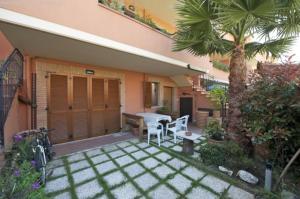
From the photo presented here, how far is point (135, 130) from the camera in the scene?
609cm

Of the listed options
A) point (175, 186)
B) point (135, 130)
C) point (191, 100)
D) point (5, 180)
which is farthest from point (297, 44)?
point (5, 180)

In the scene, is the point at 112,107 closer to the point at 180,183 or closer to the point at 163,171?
the point at 163,171

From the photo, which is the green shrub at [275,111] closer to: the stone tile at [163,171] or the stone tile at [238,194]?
the stone tile at [238,194]

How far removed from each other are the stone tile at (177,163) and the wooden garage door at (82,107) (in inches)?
137

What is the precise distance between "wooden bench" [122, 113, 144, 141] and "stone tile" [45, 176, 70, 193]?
9.36ft

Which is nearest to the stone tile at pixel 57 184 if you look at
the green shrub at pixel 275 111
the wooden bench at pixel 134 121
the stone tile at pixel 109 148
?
the stone tile at pixel 109 148

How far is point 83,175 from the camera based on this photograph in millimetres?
3113

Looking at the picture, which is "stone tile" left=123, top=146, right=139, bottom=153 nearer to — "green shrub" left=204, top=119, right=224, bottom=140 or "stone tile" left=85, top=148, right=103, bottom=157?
"stone tile" left=85, top=148, right=103, bottom=157

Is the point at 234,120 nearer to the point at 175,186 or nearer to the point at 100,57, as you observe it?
the point at 175,186

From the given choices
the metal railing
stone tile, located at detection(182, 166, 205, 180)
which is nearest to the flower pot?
stone tile, located at detection(182, 166, 205, 180)

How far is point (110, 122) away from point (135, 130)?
3.86 feet

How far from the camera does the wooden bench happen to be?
5559 millimetres

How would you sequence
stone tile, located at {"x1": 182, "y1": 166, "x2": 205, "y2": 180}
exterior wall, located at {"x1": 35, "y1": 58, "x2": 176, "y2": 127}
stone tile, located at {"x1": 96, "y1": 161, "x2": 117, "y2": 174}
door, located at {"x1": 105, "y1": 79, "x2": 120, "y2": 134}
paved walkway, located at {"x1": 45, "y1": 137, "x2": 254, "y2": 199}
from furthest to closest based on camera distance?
door, located at {"x1": 105, "y1": 79, "x2": 120, "y2": 134}, exterior wall, located at {"x1": 35, "y1": 58, "x2": 176, "y2": 127}, stone tile, located at {"x1": 96, "y1": 161, "x2": 117, "y2": 174}, stone tile, located at {"x1": 182, "y1": 166, "x2": 205, "y2": 180}, paved walkway, located at {"x1": 45, "y1": 137, "x2": 254, "y2": 199}

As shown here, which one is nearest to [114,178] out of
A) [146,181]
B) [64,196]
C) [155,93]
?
[146,181]
